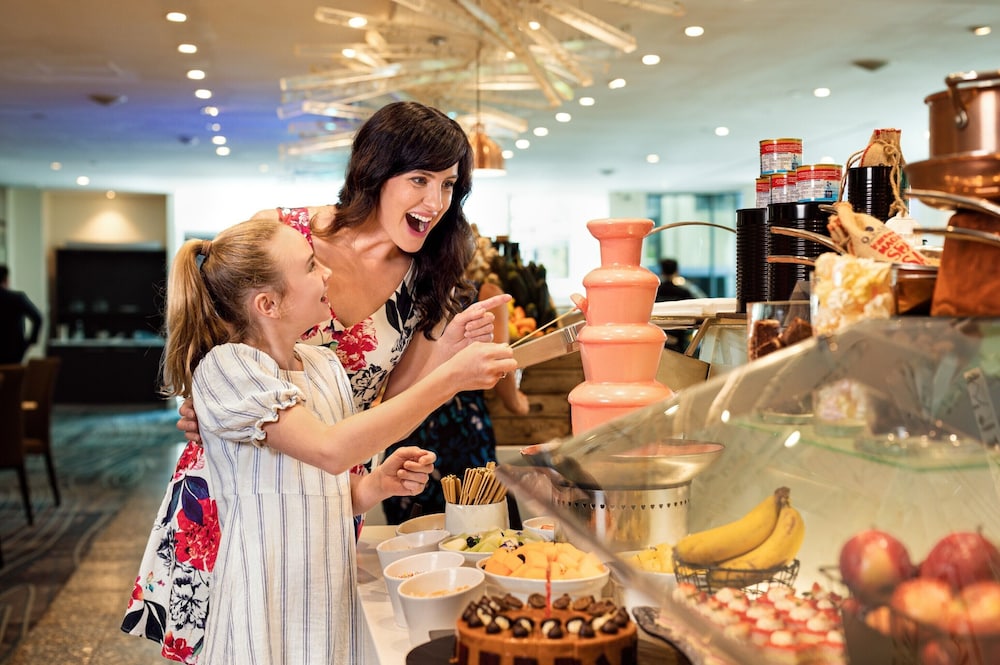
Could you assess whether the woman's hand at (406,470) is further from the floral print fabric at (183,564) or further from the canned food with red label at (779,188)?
the canned food with red label at (779,188)

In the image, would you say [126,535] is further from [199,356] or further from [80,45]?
[199,356]

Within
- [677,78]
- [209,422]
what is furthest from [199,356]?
[677,78]

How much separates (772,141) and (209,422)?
1104 mm

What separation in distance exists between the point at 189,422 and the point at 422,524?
1.63 feet

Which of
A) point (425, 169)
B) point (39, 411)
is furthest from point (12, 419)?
point (425, 169)

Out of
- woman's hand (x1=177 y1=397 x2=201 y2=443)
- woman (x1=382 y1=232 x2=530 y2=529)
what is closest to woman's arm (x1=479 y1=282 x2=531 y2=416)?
woman (x1=382 y1=232 x2=530 y2=529)

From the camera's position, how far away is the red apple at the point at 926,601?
2.76 feet

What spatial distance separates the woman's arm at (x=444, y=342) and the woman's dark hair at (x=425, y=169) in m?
0.05

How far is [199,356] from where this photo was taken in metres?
1.79

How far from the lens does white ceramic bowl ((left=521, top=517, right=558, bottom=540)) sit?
173 cm

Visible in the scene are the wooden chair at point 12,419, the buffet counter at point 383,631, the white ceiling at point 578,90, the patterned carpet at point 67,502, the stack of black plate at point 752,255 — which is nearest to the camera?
the buffet counter at point 383,631

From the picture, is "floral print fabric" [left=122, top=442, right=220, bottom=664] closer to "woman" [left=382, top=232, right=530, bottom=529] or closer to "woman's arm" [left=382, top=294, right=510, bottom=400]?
"woman's arm" [left=382, top=294, right=510, bottom=400]

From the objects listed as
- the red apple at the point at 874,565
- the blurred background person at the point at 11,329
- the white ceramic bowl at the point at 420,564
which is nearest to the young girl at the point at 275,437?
the white ceramic bowl at the point at 420,564

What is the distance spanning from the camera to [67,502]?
24.5ft
